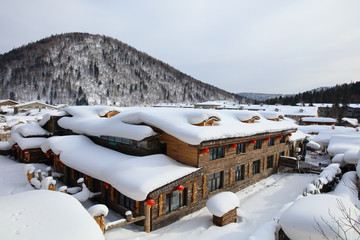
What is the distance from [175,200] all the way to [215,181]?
3.86 meters

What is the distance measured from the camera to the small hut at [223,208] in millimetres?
10727

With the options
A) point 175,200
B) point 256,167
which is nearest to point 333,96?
point 256,167

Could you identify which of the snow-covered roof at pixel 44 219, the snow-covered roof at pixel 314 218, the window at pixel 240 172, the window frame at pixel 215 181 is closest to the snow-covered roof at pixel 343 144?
the window at pixel 240 172

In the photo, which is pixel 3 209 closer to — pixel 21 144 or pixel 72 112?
pixel 72 112

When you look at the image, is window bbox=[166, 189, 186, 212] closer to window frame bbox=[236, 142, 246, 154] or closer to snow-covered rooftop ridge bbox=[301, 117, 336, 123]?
window frame bbox=[236, 142, 246, 154]

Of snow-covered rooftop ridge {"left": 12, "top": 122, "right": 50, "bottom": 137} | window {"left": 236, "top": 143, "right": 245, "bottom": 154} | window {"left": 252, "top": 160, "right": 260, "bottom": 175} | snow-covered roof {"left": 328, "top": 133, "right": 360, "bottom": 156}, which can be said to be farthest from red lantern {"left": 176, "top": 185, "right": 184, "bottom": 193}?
snow-covered roof {"left": 328, "top": 133, "right": 360, "bottom": 156}

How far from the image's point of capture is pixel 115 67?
162m

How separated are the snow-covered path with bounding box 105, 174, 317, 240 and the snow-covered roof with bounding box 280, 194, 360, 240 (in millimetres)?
2180

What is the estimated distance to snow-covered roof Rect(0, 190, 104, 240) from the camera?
4.10 m

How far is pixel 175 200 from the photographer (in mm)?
11992

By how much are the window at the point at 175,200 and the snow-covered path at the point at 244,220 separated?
80 cm

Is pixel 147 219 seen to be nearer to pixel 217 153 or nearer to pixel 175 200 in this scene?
pixel 175 200

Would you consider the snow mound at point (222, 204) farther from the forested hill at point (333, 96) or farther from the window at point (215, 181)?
the forested hill at point (333, 96)

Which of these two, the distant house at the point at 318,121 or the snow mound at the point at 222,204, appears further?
the distant house at the point at 318,121
